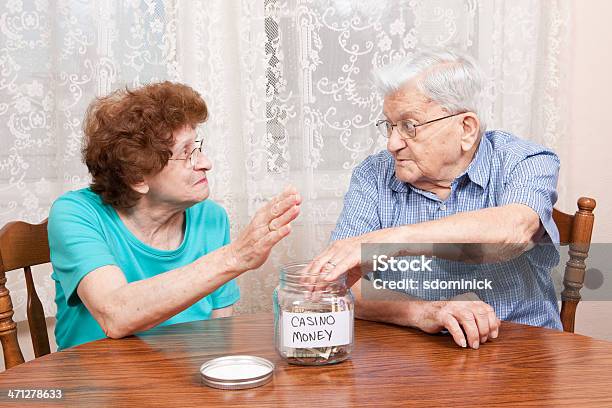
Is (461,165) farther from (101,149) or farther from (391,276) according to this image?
(101,149)

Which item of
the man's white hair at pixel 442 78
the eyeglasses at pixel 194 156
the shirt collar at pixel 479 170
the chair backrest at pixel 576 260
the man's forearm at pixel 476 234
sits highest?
the man's white hair at pixel 442 78

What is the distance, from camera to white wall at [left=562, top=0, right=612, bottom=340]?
7.91 feet

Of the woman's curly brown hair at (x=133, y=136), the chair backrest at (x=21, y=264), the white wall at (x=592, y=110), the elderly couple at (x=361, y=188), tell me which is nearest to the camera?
the chair backrest at (x=21, y=264)

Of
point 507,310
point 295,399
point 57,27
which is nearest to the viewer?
point 295,399

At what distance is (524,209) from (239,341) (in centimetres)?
69

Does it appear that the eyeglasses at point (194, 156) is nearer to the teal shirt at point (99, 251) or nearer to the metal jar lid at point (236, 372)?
the teal shirt at point (99, 251)

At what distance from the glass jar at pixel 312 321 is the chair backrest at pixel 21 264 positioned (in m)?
0.62

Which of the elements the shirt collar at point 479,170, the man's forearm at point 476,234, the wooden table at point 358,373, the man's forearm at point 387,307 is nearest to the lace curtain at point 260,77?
the shirt collar at point 479,170

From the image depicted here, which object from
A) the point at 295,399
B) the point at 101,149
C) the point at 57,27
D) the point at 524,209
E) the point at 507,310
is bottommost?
the point at 507,310

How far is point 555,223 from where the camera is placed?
6.00 ft

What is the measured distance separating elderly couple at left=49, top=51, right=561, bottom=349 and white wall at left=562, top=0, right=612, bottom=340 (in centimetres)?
71

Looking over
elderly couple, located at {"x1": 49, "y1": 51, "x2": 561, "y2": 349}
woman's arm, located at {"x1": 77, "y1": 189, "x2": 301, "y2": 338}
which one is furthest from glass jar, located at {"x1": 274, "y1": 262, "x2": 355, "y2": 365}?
elderly couple, located at {"x1": 49, "y1": 51, "x2": 561, "y2": 349}

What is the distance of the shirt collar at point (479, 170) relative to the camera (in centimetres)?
175

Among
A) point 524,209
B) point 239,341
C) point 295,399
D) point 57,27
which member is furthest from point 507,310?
point 57,27
